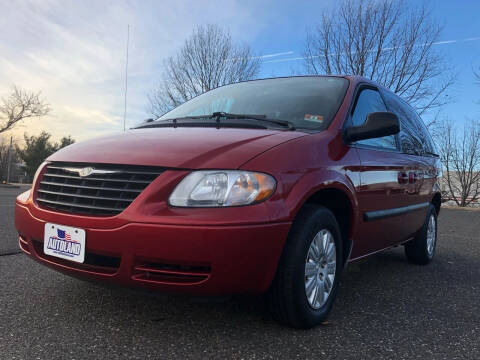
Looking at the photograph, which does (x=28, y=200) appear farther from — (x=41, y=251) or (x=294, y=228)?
(x=294, y=228)

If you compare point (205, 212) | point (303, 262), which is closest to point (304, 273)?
point (303, 262)

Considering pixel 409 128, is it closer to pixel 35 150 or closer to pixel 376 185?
pixel 376 185

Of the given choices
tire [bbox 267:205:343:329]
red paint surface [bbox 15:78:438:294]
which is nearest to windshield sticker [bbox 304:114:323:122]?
red paint surface [bbox 15:78:438:294]

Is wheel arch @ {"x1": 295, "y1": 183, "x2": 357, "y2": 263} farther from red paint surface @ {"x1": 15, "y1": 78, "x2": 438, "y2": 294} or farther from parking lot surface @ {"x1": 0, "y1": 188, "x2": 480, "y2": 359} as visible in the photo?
parking lot surface @ {"x1": 0, "y1": 188, "x2": 480, "y2": 359}

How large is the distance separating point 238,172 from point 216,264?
0.44 m

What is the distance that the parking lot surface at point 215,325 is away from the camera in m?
2.05

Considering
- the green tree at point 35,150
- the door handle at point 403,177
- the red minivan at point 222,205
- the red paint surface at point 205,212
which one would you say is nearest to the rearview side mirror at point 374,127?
the red minivan at point 222,205

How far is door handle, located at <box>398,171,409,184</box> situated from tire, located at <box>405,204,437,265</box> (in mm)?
1044

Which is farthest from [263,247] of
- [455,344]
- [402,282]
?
[402,282]

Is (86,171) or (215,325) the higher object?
(86,171)

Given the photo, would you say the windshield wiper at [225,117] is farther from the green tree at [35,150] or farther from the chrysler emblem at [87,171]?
the green tree at [35,150]

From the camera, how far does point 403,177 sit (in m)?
3.60

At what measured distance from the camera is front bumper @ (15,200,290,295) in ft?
6.32

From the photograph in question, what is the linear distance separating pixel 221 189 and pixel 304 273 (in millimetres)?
664
